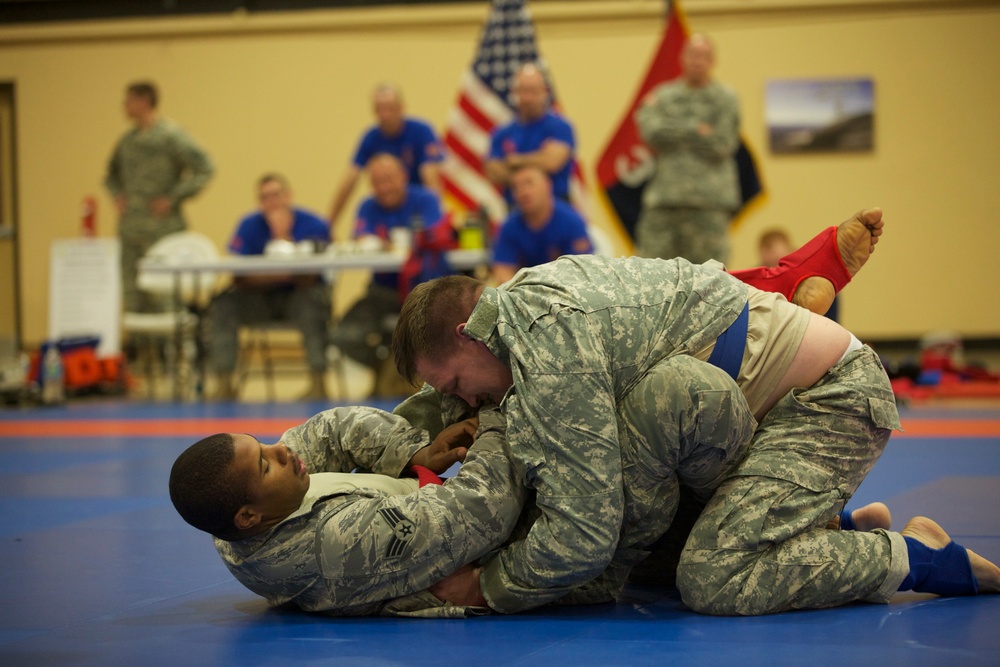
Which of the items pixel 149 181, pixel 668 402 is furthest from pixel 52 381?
pixel 668 402

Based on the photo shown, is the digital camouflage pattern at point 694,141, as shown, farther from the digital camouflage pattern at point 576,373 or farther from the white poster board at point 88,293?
the digital camouflage pattern at point 576,373

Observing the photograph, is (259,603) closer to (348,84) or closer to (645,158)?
(645,158)

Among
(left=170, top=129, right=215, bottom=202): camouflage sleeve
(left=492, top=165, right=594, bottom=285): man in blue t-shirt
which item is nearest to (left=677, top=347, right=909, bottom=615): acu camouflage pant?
(left=492, top=165, right=594, bottom=285): man in blue t-shirt

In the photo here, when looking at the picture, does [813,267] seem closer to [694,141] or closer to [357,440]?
[357,440]

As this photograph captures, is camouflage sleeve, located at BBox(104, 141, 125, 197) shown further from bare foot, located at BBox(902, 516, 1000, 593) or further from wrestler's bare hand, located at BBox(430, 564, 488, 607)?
bare foot, located at BBox(902, 516, 1000, 593)

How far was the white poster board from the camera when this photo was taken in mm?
10023

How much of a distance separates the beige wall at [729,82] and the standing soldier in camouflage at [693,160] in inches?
138

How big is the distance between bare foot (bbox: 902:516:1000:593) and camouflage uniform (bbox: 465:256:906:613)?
0.39 ft

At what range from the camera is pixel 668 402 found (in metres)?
2.28

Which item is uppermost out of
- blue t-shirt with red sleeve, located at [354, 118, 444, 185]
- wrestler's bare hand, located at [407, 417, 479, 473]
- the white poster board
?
blue t-shirt with red sleeve, located at [354, 118, 444, 185]

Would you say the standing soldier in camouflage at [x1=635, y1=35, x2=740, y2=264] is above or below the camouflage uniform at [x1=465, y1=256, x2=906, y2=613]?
above

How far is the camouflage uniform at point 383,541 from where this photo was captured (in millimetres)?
2340

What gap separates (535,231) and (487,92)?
144 inches

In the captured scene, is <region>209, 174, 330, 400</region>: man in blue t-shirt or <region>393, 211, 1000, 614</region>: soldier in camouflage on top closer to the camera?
<region>393, 211, 1000, 614</region>: soldier in camouflage on top
